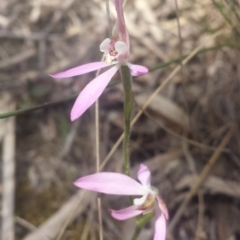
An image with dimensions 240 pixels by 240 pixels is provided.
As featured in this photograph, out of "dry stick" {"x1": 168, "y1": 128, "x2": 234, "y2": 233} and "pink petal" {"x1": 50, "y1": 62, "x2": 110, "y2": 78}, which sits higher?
"pink petal" {"x1": 50, "y1": 62, "x2": 110, "y2": 78}

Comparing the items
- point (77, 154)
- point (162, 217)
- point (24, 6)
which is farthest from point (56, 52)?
point (162, 217)

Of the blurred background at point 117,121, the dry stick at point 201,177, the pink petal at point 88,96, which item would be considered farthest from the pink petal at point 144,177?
the dry stick at point 201,177

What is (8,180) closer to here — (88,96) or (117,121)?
(117,121)

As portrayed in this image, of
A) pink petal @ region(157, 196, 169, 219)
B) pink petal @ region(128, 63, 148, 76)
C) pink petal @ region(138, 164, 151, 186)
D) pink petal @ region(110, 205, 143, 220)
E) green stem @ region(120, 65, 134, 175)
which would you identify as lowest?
pink petal @ region(110, 205, 143, 220)

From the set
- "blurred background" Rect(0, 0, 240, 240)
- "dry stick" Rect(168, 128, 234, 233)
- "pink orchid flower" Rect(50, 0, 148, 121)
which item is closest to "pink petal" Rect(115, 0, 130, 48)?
"pink orchid flower" Rect(50, 0, 148, 121)

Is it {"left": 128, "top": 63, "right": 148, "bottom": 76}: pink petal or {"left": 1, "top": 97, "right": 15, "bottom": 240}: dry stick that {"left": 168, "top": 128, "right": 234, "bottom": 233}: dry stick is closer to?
{"left": 1, "top": 97, "right": 15, "bottom": 240}: dry stick

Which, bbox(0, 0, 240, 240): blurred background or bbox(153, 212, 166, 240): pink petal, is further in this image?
bbox(0, 0, 240, 240): blurred background
